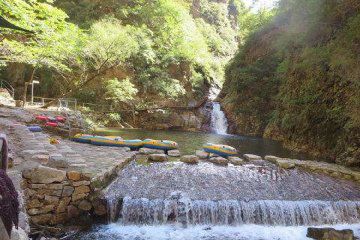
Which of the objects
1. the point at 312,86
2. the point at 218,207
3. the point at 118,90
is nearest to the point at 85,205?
the point at 218,207

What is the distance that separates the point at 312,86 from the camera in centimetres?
1402

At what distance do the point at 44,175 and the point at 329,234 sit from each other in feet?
17.4

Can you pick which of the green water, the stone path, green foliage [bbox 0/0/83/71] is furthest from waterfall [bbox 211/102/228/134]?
the stone path

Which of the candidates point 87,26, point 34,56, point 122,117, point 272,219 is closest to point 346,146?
point 272,219

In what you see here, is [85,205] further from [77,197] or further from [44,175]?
[44,175]

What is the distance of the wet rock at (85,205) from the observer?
551cm

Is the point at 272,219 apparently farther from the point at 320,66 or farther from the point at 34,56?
the point at 34,56

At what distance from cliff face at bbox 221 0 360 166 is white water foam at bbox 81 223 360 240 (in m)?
5.73

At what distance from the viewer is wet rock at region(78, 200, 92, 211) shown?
5.51 metres

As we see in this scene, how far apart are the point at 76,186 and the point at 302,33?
10847 millimetres

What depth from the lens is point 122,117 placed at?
71.6 feet

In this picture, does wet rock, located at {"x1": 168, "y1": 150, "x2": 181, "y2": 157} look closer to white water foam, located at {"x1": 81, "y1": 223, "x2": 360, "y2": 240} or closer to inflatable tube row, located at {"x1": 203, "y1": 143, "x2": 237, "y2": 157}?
inflatable tube row, located at {"x1": 203, "y1": 143, "x2": 237, "y2": 157}

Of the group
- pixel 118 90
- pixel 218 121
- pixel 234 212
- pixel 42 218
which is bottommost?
pixel 42 218

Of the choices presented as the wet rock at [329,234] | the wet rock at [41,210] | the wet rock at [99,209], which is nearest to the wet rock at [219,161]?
the wet rock at [329,234]
